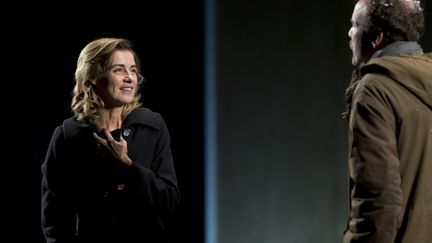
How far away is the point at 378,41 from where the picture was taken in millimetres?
1753

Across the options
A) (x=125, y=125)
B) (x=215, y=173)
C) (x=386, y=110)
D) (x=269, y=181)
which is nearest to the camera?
(x=386, y=110)

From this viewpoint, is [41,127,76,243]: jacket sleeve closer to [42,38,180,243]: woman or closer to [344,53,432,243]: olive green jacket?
[42,38,180,243]: woman

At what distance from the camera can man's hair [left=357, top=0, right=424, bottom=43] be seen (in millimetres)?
1708

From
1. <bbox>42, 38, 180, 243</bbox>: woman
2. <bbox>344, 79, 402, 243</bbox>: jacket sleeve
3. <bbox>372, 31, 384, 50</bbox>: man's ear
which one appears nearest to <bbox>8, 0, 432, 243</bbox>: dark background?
<bbox>42, 38, 180, 243</bbox>: woman

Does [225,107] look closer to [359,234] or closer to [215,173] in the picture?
[215,173]

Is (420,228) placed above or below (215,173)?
above

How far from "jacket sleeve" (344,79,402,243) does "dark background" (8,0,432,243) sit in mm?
1535

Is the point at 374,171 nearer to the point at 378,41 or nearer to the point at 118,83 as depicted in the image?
the point at 378,41

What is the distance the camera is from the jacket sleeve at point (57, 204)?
212 centimetres

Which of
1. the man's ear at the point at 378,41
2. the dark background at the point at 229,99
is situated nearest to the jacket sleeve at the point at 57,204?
the dark background at the point at 229,99

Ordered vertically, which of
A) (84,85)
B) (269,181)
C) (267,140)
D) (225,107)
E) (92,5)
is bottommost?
(269,181)

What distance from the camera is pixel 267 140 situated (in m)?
3.45

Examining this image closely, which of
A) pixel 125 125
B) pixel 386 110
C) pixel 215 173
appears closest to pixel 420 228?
pixel 386 110

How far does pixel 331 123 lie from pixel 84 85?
6.05 ft
